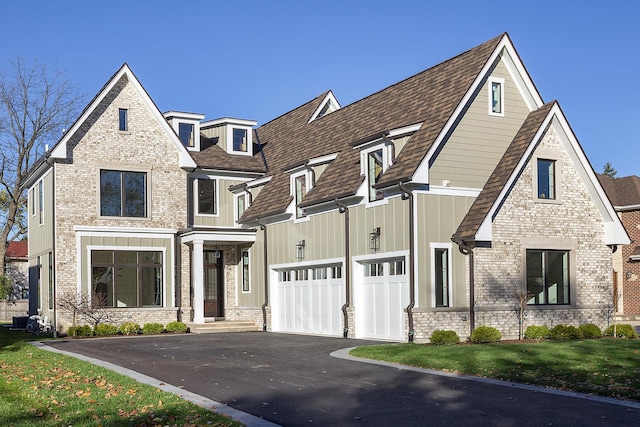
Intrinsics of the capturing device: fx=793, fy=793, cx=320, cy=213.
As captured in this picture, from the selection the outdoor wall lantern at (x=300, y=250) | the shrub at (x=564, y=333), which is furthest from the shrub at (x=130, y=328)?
the shrub at (x=564, y=333)

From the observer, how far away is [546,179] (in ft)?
80.1

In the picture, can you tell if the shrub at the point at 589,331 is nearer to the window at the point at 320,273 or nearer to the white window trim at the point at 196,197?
the window at the point at 320,273

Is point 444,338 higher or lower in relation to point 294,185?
lower

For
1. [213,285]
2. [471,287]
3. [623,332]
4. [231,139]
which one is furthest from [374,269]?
[231,139]

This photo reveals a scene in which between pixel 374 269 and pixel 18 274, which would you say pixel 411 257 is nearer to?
pixel 374 269

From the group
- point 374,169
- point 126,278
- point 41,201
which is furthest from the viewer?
point 41,201

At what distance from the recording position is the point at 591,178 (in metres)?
24.8

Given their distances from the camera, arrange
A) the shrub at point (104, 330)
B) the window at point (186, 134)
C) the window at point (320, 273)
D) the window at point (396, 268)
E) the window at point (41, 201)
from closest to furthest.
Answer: the window at point (396, 268)
the window at point (320, 273)
the shrub at point (104, 330)
the window at point (41, 201)
the window at point (186, 134)

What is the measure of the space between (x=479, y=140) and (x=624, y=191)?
19645mm

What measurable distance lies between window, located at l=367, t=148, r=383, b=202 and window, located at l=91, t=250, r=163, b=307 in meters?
10.4

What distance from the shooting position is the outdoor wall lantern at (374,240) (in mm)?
24055

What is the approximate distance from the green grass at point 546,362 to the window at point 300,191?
9.20 m

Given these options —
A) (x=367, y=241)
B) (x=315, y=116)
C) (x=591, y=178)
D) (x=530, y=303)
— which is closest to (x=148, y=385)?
(x=367, y=241)

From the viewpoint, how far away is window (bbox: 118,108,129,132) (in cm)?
3077
